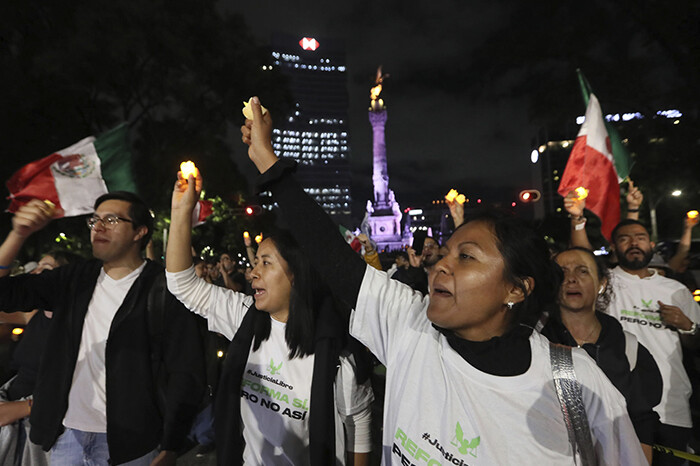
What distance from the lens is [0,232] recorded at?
13.8 m

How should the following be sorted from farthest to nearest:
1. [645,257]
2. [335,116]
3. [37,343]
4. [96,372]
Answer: [335,116], [645,257], [37,343], [96,372]

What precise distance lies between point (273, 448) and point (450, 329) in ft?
4.03

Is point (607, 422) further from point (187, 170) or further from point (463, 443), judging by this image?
point (187, 170)

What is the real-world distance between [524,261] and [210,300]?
1748mm

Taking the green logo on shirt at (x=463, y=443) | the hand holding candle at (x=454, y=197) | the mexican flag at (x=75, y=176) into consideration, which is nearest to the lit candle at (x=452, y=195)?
the hand holding candle at (x=454, y=197)

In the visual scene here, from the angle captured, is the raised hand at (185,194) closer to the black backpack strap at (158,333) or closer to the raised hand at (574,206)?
the black backpack strap at (158,333)

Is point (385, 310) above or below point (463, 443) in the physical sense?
above

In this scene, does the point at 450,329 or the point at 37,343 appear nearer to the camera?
the point at 450,329

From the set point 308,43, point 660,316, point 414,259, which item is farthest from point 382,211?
point 308,43

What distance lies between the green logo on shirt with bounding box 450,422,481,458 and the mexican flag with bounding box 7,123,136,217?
424 cm

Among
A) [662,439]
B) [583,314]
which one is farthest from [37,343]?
[662,439]

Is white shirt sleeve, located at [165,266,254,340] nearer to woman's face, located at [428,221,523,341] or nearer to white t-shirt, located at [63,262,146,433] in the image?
white t-shirt, located at [63,262,146,433]

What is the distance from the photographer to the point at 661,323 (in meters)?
3.34

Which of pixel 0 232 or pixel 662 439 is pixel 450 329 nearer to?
pixel 662 439
